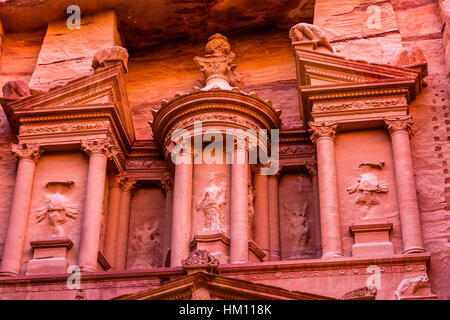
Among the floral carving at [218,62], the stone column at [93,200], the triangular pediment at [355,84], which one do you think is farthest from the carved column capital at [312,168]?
the stone column at [93,200]

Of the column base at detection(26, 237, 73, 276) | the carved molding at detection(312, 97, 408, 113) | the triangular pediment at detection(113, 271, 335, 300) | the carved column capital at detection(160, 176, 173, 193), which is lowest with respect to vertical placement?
the triangular pediment at detection(113, 271, 335, 300)

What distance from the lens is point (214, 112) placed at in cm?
2312

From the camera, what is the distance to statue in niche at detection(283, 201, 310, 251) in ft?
75.2

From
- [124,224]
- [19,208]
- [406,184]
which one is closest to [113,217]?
[124,224]

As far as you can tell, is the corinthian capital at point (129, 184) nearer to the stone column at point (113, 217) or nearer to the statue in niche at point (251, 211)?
the stone column at point (113, 217)

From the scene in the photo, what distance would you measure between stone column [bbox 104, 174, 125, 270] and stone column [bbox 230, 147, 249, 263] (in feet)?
11.1

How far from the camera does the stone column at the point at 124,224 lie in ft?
76.4

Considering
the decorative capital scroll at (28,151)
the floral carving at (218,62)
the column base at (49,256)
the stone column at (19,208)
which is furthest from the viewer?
the floral carving at (218,62)

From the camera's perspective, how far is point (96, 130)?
23.3 meters

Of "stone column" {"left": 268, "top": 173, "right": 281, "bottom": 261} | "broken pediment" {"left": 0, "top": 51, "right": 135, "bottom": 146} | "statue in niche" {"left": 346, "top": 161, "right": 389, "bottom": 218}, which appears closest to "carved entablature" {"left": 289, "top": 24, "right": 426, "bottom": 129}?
"statue in niche" {"left": 346, "top": 161, "right": 389, "bottom": 218}

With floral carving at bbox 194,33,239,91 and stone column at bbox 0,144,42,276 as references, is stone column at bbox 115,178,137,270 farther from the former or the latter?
floral carving at bbox 194,33,239,91

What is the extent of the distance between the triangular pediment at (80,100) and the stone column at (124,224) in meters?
1.38

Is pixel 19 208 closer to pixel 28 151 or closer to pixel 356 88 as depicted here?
pixel 28 151
